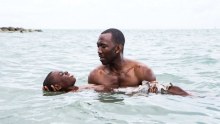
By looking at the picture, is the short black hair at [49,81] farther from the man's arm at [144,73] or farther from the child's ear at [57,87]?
the man's arm at [144,73]

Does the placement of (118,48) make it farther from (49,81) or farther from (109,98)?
(49,81)

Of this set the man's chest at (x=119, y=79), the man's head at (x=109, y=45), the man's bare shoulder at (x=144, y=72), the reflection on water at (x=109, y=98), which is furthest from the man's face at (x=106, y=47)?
the reflection on water at (x=109, y=98)

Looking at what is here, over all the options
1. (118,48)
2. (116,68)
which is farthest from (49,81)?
(118,48)

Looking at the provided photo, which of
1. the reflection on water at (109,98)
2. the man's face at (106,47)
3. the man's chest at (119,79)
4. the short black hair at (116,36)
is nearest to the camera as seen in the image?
the reflection on water at (109,98)

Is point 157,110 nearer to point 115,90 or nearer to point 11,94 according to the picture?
point 115,90

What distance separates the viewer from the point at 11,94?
7172mm

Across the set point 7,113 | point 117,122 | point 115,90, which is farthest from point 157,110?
point 7,113

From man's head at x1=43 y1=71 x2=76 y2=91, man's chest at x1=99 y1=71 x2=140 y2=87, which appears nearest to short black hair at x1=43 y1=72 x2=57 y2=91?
man's head at x1=43 y1=71 x2=76 y2=91

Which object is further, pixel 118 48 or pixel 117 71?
pixel 117 71

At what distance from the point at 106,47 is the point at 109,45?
0.07 m

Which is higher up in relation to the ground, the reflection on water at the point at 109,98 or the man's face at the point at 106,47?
the man's face at the point at 106,47

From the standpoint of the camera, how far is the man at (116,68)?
685 cm

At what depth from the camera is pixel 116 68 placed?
722 centimetres

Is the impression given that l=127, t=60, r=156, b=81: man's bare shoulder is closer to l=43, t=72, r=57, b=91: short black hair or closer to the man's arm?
the man's arm
